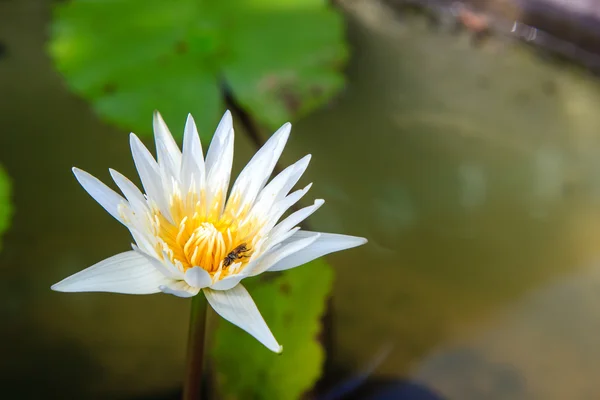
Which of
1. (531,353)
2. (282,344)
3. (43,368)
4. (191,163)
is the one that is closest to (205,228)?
(191,163)

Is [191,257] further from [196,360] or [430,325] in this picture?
Result: [430,325]

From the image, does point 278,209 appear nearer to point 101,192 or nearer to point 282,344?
point 101,192

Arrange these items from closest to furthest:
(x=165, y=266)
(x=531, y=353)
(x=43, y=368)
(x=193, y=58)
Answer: (x=165, y=266) < (x=43, y=368) < (x=531, y=353) < (x=193, y=58)

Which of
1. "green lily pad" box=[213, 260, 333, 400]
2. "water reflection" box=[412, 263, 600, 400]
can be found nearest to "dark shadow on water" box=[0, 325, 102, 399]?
"green lily pad" box=[213, 260, 333, 400]

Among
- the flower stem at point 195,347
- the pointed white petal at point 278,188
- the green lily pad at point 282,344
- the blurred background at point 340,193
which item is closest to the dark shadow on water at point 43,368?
the blurred background at point 340,193

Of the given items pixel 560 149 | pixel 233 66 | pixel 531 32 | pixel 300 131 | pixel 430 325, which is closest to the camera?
pixel 430 325

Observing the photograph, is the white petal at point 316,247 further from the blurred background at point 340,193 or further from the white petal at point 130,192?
the blurred background at point 340,193

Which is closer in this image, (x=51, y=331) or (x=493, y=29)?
(x=51, y=331)

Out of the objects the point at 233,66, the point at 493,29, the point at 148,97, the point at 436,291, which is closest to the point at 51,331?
the point at 148,97
